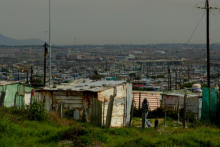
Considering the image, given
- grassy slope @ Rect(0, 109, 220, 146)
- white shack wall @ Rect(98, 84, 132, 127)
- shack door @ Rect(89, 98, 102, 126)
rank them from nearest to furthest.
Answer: grassy slope @ Rect(0, 109, 220, 146), shack door @ Rect(89, 98, 102, 126), white shack wall @ Rect(98, 84, 132, 127)

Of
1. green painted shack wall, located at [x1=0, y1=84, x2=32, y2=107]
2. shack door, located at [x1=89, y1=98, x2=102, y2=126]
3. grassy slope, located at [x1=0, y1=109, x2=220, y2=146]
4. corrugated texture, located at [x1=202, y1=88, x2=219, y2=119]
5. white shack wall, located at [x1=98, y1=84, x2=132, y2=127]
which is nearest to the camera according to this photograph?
grassy slope, located at [x1=0, y1=109, x2=220, y2=146]

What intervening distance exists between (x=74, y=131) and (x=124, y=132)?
2.29 m

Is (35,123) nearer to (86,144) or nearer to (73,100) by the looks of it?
(86,144)

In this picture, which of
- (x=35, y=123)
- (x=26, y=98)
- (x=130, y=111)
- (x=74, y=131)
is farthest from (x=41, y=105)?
(x=26, y=98)

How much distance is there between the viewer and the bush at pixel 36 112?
11.7m

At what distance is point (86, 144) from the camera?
881 centimetres

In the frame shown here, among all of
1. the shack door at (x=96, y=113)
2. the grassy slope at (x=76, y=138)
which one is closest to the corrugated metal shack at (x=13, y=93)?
the shack door at (x=96, y=113)

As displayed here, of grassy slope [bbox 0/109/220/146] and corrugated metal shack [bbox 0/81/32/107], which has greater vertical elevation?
corrugated metal shack [bbox 0/81/32/107]

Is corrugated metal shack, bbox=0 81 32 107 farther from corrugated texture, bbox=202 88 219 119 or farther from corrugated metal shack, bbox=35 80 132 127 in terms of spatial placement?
corrugated texture, bbox=202 88 219 119

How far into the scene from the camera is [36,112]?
11.7m

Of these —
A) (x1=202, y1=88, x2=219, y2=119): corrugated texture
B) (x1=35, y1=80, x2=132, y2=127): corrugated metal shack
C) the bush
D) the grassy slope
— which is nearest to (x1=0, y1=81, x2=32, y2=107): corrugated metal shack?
(x1=35, y1=80, x2=132, y2=127): corrugated metal shack

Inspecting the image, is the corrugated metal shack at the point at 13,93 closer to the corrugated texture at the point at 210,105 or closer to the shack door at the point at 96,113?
the shack door at the point at 96,113

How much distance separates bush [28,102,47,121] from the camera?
11.7 metres

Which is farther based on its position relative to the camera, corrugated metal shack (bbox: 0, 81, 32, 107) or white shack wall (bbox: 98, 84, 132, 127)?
corrugated metal shack (bbox: 0, 81, 32, 107)
